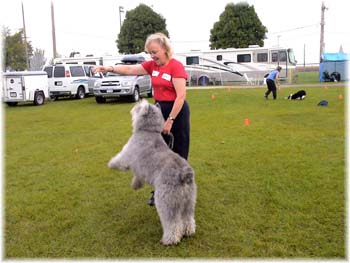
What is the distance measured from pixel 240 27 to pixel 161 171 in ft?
115

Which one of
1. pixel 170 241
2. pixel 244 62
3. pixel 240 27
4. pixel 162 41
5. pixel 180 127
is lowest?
pixel 170 241

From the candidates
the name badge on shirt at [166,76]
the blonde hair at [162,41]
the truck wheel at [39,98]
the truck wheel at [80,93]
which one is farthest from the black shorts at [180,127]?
the truck wheel at [80,93]

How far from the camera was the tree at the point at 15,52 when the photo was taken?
102 feet

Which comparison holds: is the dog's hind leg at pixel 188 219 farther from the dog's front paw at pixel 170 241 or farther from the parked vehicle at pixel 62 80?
the parked vehicle at pixel 62 80

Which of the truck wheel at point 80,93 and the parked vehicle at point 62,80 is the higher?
the parked vehicle at point 62,80

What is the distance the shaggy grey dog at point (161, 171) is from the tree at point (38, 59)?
39.2 meters

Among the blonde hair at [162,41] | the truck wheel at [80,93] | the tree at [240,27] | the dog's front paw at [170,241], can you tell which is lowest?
the dog's front paw at [170,241]

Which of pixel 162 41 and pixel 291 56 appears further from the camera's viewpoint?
pixel 291 56

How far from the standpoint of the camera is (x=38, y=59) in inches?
1663

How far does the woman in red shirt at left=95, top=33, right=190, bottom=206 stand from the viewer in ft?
13.1


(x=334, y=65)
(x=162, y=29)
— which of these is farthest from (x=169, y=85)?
(x=162, y=29)

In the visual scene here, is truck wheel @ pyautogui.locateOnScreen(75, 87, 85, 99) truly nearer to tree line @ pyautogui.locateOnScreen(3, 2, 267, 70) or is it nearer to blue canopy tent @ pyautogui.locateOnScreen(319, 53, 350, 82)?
tree line @ pyautogui.locateOnScreen(3, 2, 267, 70)

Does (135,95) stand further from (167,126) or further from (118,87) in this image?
(167,126)

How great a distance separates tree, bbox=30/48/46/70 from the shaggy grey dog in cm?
3916
